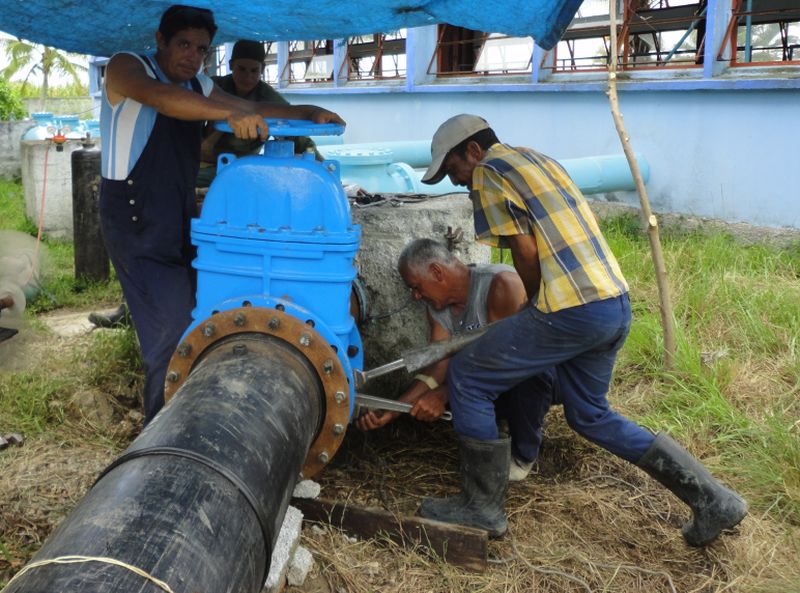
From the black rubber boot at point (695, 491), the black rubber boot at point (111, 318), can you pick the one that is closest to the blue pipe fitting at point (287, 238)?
the black rubber boot at point (695, 491)

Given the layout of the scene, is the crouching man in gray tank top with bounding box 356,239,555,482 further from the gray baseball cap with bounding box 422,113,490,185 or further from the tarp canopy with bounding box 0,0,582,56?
the tarp canopy with bounding box 0,0,582,56

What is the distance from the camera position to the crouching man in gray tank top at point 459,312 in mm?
3154

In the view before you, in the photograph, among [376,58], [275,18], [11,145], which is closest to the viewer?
[275,18]

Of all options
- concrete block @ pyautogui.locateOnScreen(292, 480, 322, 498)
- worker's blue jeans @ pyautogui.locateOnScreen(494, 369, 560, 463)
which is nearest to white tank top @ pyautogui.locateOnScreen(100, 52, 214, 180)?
concrete block @ pyautogui.locateOnScreen(292, 480, 322, 498)

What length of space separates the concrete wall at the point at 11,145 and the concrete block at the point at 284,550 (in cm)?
1230

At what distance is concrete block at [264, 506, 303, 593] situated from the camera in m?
2.52

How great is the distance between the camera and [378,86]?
1091 centimetres

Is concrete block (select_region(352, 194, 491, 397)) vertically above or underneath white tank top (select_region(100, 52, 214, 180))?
underneath

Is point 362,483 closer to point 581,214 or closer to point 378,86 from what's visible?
point 581,214

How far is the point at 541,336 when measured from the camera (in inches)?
111

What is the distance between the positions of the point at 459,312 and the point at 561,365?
0.50 m

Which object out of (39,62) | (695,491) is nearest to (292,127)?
(695,491)

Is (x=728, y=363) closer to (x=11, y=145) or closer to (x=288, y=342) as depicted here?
(x=288, y=342)

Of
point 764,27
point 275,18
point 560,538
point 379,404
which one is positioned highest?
point 764,27
